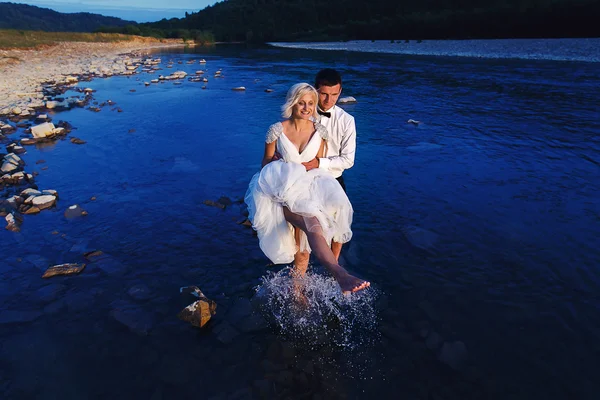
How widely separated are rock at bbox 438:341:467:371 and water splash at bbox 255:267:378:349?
86 centimetres

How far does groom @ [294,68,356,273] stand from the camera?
16.6ft

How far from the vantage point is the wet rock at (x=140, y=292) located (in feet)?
16.7

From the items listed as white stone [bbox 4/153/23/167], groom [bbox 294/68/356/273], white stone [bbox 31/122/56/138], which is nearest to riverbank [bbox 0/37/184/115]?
white stone [bbox 31/122/56/138]

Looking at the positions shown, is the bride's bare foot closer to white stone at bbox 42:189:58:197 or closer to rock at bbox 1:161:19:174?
white stone at bbox 42:189:58:197

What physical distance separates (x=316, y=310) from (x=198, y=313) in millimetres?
1639

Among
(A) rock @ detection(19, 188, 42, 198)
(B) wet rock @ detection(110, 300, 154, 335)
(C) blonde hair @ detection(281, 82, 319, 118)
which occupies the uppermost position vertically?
(C) blonde hair @ detection(281, 82, 319, 118)

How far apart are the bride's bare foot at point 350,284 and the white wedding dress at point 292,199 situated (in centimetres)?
79

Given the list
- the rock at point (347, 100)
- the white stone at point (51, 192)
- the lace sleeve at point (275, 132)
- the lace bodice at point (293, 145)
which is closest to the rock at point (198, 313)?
the lace bodice at point (293, 145)

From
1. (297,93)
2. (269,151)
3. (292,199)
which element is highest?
(297,93)

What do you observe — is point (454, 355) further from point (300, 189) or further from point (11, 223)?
point (11, 223)

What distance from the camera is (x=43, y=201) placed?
7.62m

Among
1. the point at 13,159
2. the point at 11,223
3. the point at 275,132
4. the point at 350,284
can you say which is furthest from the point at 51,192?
the point at 350,284

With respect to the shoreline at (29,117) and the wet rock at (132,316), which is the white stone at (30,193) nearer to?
the shoreline at (29,117)

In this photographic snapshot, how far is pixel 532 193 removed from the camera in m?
8.49
